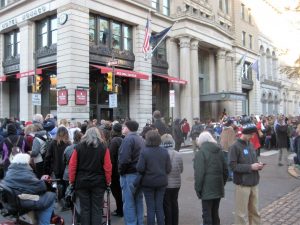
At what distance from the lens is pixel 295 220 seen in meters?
7.76

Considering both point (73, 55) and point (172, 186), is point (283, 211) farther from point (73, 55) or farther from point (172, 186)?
point (73, 55)

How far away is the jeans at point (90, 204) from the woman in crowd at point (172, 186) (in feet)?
3.89

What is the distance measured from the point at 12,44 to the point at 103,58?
884 centimetres

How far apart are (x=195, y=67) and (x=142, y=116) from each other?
835 cm

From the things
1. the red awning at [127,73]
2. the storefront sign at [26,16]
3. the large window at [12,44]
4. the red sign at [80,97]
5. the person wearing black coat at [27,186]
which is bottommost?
the person wearing black coat at [27,186]

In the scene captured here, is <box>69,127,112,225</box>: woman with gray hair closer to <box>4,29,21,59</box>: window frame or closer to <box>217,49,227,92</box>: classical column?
<box>4,29,21,59</box>: window frame

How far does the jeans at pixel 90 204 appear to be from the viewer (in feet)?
20.6

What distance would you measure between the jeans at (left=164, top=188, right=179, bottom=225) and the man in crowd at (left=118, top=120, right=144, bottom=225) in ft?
1.55

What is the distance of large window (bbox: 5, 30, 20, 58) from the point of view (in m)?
30.9

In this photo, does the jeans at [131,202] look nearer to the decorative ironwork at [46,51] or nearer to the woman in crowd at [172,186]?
the woman in crowd at [172,186]

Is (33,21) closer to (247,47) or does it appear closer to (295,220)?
(295,220)

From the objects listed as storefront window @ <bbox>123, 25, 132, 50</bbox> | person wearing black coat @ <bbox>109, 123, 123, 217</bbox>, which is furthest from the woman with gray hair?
storefront window @ <bbox>123, 25, 132, 50</bbox>

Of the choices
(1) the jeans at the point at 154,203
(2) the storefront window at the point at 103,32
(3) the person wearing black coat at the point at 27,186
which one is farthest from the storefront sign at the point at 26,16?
(1) the jeans at the point at 154,203

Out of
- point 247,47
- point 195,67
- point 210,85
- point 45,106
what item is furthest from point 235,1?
point 45,106
